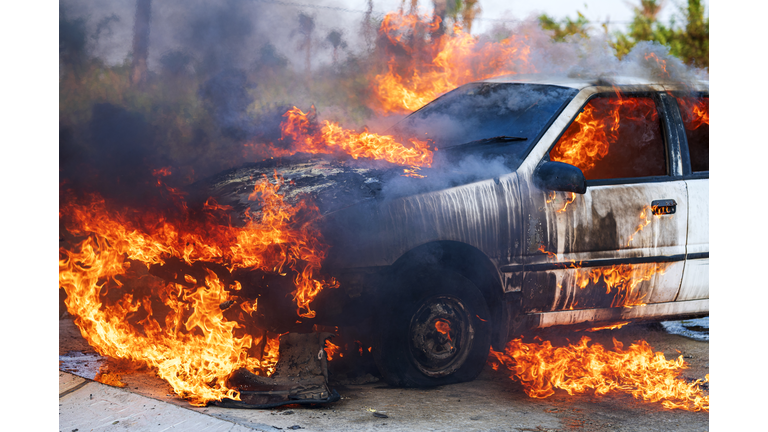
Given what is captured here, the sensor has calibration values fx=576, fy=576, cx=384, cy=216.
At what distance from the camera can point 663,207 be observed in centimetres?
386

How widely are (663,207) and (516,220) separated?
1.15 meters

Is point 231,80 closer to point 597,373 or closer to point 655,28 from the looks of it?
point 597,373

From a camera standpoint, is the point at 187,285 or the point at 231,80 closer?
the point at 187,285

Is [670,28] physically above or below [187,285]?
above

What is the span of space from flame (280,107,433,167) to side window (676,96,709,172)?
1853 mm

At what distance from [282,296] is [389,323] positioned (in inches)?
25.9

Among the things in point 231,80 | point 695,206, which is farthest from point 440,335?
point 231,80

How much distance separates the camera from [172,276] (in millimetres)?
3246

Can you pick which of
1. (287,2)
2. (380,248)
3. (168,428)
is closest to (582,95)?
(380,248)

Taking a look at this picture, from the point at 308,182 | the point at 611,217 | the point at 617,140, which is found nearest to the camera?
the point at 308,182

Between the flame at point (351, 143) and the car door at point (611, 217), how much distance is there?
2.67 feet

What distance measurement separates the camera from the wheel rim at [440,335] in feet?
11.1

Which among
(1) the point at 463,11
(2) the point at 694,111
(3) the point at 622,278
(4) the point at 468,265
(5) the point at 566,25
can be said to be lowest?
(3) the point at 622,278

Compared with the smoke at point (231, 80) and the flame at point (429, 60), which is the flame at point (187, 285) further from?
the flame at point (429, 60)
